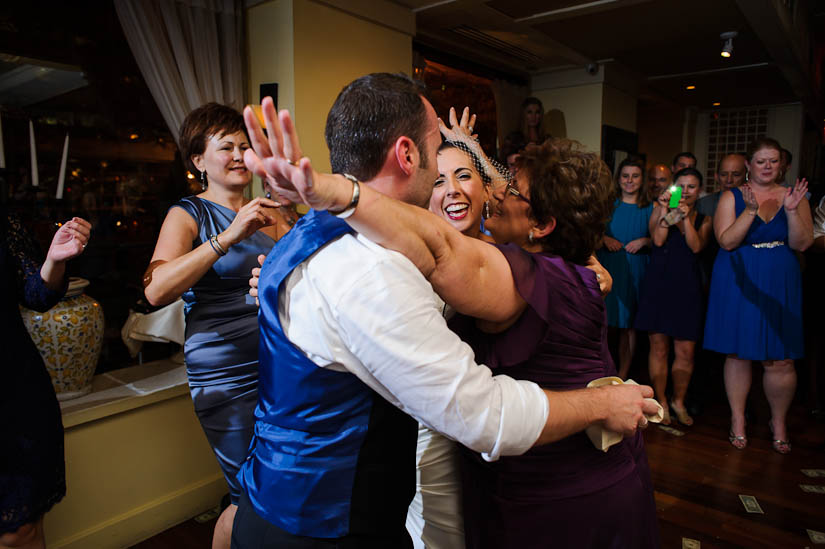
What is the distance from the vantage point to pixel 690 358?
11.3 ft

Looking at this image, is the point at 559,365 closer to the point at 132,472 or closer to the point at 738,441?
the point at 132,472

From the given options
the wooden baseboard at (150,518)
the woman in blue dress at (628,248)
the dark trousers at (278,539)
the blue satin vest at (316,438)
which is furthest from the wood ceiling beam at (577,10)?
the dark trousers at (278,539)

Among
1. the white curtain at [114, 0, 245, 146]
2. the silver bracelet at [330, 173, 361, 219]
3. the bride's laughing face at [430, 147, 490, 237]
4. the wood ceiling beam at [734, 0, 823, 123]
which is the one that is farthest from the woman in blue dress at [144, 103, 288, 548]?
the wood ceiling beam at [734, 0, 823, 123]

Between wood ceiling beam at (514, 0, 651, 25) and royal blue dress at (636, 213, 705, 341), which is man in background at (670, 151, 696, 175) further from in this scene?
wood ceiling beam at (514, 0, 651, 25)

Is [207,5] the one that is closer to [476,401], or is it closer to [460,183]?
[460,183]

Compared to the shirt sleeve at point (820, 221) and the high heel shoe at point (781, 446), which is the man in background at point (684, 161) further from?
the high heel shoe at point (781, 446)

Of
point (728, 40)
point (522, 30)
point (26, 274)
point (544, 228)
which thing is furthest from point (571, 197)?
point (728, 40)

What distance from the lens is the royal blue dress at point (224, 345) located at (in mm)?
1763

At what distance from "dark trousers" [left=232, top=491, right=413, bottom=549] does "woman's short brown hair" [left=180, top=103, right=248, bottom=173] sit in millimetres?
1316

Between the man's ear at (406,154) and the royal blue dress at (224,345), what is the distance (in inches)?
43.6

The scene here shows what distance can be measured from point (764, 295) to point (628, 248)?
933 mm

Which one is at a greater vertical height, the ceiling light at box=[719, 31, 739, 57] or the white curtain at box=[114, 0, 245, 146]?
the ceiling light at box=[719, 31, 739, 57]

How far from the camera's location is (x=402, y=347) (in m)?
0.77

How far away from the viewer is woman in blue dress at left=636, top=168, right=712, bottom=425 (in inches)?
133
